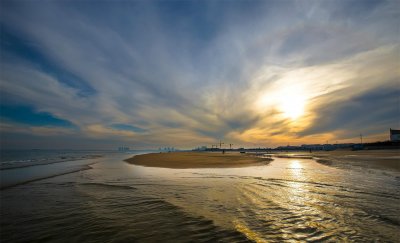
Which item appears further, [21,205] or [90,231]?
[21,205]

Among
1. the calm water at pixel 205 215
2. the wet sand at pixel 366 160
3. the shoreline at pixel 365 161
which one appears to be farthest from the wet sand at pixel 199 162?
the calm water at pixel 205 215

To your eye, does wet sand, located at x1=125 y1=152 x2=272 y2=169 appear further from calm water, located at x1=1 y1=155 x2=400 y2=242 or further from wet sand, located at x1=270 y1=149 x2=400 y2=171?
calm water, located at x1=1 y1=155 x2=400 y2=242

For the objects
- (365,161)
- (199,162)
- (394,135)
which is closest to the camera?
(365,161)

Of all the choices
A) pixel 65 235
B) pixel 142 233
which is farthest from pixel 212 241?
pixel 65 235

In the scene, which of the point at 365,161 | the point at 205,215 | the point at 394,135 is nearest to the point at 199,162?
the point at 205,215

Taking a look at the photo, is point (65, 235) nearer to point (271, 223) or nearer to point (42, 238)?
point (42, 238)

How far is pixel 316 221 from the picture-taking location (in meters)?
6.36

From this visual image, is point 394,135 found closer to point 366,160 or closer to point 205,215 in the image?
point 366,160

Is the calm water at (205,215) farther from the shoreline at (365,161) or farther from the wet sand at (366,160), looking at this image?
the wet sand at (366,160)

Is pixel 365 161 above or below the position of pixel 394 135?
below

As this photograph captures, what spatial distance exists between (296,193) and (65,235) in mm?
10397

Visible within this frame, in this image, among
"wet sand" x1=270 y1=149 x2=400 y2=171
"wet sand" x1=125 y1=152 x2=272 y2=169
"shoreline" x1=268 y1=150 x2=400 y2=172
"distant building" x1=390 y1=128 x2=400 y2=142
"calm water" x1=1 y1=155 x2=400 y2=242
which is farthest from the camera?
"distant building" x1=390 y1=128 x2=400 y2=142

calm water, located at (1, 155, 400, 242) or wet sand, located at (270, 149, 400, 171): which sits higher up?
calm water, located at (1, 155, 400, 242)

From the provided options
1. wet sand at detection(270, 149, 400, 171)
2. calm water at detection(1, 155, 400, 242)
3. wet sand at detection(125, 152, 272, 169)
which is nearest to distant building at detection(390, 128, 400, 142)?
wet sand at detection(270, 149, 400, 171)
